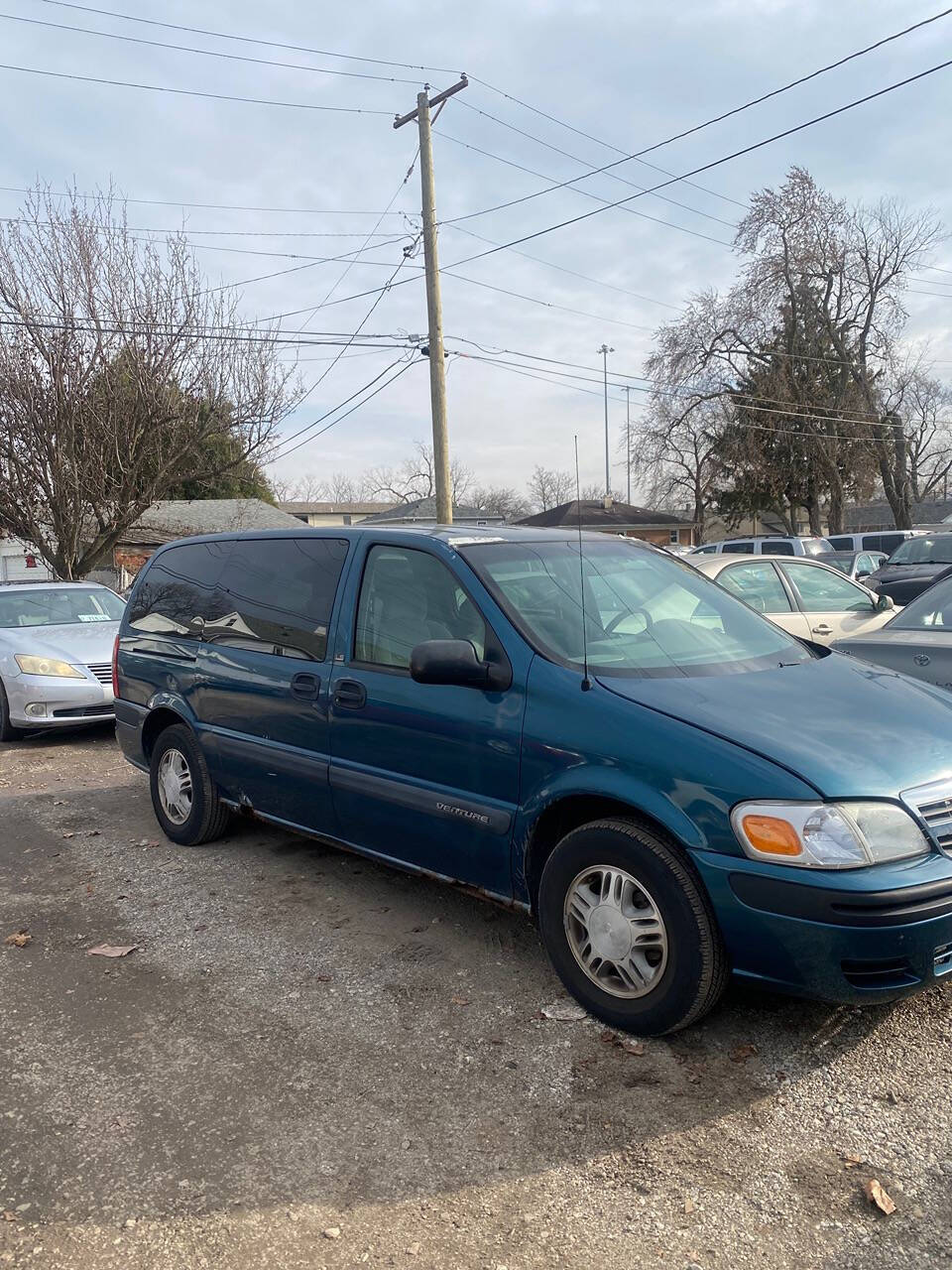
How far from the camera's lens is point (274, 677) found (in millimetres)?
4883

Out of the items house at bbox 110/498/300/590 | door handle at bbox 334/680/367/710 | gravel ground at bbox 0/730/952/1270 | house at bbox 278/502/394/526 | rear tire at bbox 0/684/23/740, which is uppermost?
house at bbox 278/502/394/526

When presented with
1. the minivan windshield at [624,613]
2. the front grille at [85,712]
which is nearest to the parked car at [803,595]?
the minivan windshield at [624,613]

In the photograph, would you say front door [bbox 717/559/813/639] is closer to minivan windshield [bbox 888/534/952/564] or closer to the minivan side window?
the minivan side window

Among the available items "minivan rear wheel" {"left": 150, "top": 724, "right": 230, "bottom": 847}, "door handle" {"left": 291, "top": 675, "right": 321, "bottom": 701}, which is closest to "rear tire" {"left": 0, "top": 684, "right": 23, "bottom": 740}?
"minivan rear wheel" {"left": 150, "top": 724, "right": 230, "bottom": 847}

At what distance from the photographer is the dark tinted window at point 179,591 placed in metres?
5.63

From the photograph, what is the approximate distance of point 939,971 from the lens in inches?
119

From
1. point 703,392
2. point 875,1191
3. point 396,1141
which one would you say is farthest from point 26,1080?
point 703,392

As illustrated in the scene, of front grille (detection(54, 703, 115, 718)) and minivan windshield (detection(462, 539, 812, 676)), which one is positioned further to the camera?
front grille (detection(54, 703, 115, 718))

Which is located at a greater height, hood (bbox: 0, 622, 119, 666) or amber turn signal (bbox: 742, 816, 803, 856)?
hood (bbox: 0, 622, 119, 666)

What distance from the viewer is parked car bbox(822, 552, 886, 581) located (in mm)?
22359

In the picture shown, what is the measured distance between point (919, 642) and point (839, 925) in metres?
3.41

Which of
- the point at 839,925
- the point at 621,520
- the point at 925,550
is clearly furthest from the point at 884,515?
the point at 839,925

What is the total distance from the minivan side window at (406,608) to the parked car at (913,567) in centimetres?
1305

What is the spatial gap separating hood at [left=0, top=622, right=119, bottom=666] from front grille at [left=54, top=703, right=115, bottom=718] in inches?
16.4
